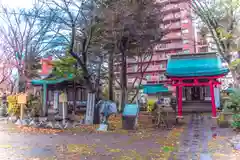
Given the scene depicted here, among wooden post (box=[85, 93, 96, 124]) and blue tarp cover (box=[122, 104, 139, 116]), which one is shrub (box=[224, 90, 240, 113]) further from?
wooden post (box=[85, 93, 96, 124])

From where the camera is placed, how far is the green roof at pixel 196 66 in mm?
15080

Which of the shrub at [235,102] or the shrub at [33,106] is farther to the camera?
the shrub at [33,106]

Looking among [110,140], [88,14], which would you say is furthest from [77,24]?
[110,140]

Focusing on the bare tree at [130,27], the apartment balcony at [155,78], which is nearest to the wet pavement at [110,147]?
the bare tree at [130,27]

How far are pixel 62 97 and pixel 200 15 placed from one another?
36.6ft

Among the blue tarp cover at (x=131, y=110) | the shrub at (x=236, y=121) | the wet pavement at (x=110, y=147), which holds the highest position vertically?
the blue tarp cover at (x=131, y=110)

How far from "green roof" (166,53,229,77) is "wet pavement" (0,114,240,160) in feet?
22.0

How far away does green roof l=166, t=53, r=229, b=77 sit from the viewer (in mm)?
15080

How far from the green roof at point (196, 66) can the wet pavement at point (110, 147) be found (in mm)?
6709

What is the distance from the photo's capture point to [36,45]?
22703 millimetres

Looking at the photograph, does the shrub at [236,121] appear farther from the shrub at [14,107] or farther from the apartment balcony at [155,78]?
the apartment balcony at [155,78]

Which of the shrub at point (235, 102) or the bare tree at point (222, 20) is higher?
the bare tree at point (222, 20)

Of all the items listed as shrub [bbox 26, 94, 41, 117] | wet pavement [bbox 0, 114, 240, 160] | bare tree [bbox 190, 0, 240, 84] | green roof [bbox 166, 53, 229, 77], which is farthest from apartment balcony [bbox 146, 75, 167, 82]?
wet pavement [bbox 0, 114, 240, 160]

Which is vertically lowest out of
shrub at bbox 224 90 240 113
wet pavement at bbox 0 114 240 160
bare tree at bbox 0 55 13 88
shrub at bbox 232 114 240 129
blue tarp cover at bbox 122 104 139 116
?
wet pavement at bbox 0 114 240 160
